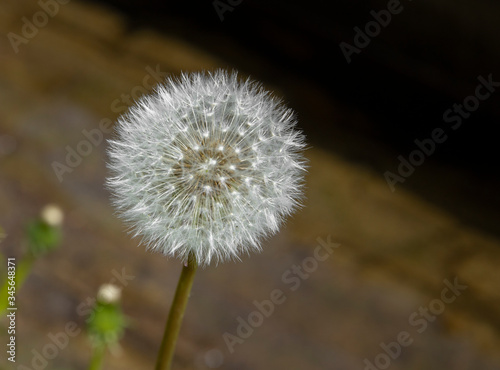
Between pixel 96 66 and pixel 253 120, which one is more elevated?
pixel 253 120

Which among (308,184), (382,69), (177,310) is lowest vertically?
(308,184)

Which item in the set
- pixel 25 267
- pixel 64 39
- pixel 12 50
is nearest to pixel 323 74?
pixel 64 39

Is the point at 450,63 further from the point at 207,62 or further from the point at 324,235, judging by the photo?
the point at 207,62

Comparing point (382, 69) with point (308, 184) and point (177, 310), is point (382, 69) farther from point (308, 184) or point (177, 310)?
point (177, 310)

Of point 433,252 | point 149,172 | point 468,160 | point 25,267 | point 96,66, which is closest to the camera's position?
point 149,172

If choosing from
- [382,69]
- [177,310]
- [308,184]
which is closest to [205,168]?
[177,310]
